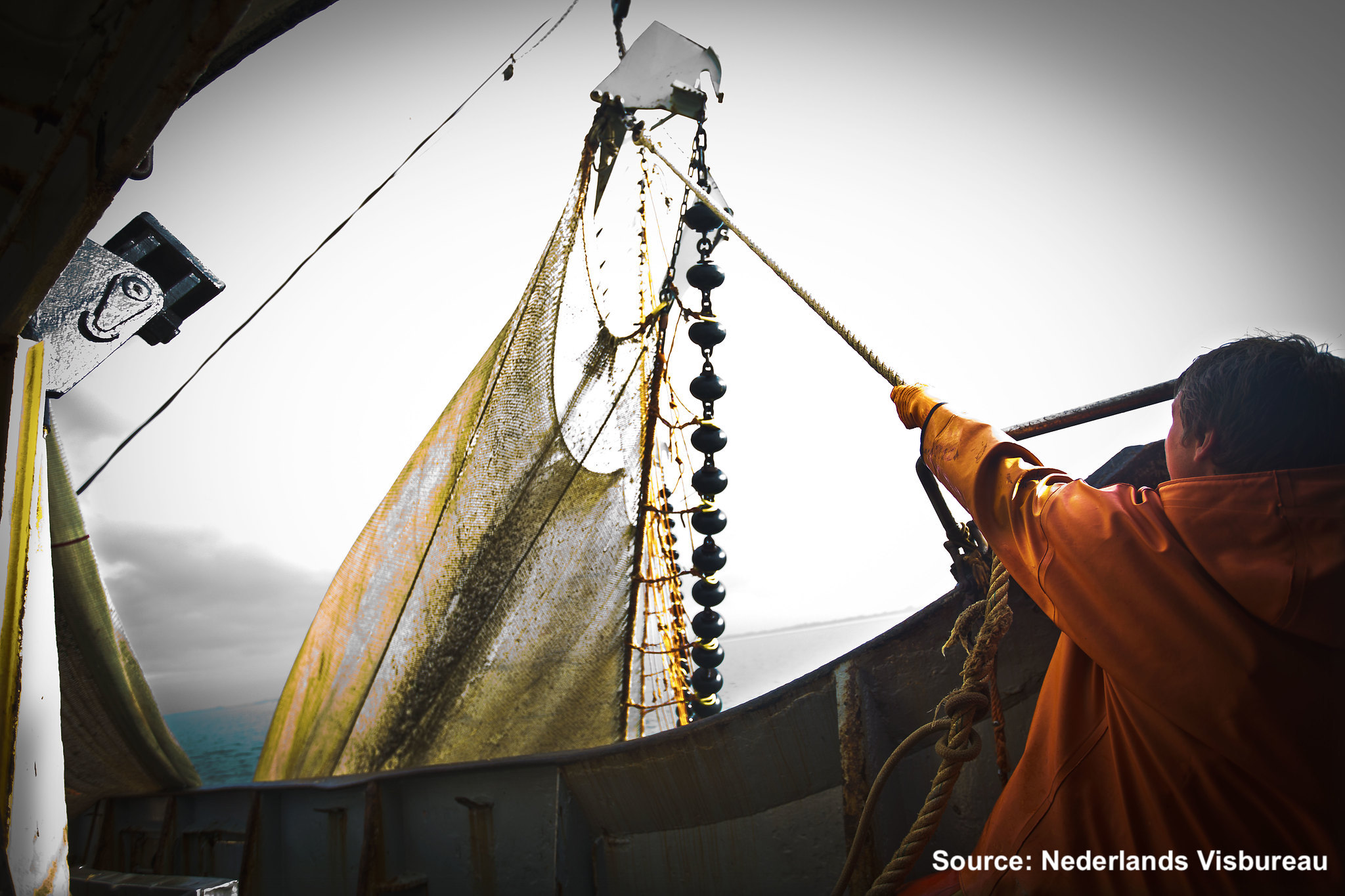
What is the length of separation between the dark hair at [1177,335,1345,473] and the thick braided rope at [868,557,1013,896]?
0.44m

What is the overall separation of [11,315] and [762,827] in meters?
2.23

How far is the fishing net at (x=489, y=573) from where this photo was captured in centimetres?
311

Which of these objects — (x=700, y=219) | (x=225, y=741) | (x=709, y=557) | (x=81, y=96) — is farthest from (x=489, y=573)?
(x=225, y=741)

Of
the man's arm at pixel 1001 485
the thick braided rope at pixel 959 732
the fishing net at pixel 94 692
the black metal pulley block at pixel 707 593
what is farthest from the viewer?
the black metal pulley block at pixel 707 593

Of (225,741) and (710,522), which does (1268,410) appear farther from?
(225,741)

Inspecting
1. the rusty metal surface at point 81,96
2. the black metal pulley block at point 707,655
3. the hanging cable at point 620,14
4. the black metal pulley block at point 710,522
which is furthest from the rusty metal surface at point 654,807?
the hanging cable at point 620,14

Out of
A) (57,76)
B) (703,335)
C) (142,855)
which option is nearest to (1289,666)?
(57,76)

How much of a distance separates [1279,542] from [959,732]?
2.20 ft

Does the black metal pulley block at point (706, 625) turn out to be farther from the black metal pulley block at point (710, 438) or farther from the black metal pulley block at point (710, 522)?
the black metal pulley block at point (710, 438)

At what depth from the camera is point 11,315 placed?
3.56 feet

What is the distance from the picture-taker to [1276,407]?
35.6 inches

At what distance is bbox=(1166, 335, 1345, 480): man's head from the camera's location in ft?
2.91

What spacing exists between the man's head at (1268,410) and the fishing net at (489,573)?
2617mm

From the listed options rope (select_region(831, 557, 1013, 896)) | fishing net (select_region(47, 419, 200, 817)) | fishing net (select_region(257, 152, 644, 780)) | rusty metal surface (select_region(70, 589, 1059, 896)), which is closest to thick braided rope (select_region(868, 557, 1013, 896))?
rope (select_region(831, 557, 1013, 896))
